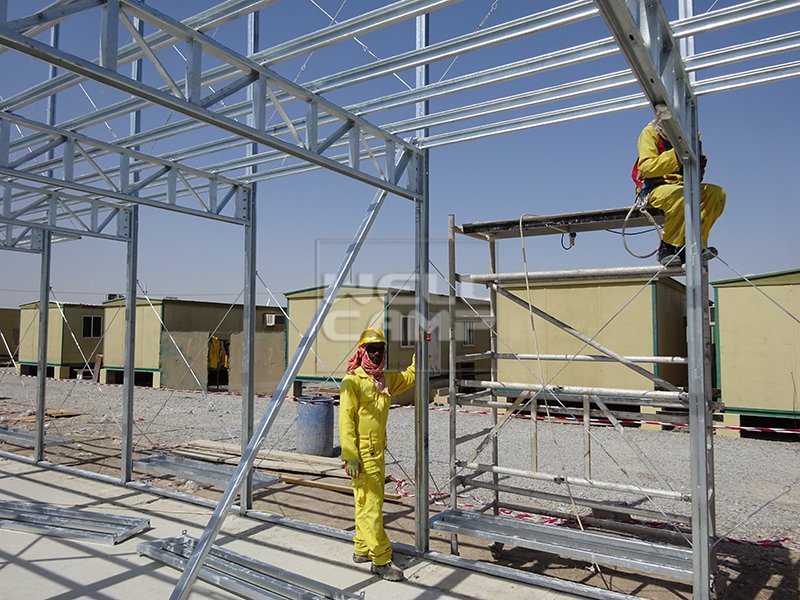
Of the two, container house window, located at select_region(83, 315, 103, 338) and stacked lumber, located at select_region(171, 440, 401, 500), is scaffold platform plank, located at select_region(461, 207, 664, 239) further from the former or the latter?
container house window, located at select_region(83, 315, 103, 338)

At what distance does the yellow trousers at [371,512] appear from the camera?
16.2 feet

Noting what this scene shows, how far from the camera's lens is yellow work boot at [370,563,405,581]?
4.90 meters

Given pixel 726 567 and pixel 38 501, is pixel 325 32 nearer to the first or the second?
pixel 726 567

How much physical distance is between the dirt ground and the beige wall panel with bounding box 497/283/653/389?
722 cm

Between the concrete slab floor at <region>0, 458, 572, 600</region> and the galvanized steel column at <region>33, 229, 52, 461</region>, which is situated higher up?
the galvanized steel column at <region>33, 229, 52, 461</region>

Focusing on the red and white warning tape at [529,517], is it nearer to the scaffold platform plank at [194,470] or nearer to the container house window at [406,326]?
the scaffold platform plank at [194,470]

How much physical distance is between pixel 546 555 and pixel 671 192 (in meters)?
3.62

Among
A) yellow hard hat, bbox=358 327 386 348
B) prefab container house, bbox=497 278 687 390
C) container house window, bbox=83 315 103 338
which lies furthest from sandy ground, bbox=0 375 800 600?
container house window, bbox=83 315 103 338

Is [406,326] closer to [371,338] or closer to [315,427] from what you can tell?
[315,427]

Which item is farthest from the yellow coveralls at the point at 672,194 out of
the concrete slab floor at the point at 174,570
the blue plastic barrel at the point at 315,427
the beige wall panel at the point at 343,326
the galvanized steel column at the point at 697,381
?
the beige wall panel at the point at 343,326

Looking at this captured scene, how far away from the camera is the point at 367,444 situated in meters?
5.14

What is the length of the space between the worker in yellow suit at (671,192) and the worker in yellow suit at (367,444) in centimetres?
263

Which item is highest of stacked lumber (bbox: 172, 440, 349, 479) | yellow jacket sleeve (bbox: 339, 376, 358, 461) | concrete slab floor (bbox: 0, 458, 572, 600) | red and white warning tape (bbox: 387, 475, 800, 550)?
yellow jacket sleeve (bbox: 339, 376, 358, 461)

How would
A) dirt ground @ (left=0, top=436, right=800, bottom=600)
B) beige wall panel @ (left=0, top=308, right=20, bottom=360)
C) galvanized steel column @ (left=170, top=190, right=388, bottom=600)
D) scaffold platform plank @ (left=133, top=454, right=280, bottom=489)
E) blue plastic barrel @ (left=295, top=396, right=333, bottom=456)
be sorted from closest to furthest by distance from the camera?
galvanized steel column @ (left=170, top=190, right=388, bottom=600), dirt ground @ (left=0, top=436, right=800, bottom=600), scaffold platform plank @ (left=133, top=454, right=280, bottom=489), blue plastic barrel @ (left=295, top=396, right=333, bottom=456), beige wall panel @ (left=0, top=308, right=20, bottom=360)
